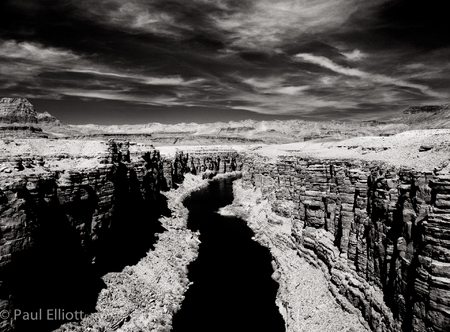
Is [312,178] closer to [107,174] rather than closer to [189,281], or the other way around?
[189,281]

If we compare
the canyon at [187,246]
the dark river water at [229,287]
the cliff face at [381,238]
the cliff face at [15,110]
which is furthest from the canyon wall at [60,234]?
the cliff face at [15,110]

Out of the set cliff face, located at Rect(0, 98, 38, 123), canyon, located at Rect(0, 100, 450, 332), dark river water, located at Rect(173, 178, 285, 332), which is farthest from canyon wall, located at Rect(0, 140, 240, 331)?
cliff face, located at Rect(0, 98, 38, 123)

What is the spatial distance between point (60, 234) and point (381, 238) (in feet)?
93.3

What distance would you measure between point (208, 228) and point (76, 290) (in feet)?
111

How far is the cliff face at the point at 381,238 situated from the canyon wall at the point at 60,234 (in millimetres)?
23777

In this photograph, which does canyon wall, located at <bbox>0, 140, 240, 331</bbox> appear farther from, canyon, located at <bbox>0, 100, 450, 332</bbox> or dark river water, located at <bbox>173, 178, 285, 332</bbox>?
dark river water, located at <bbox>173, 178, 285, 332</bbox>

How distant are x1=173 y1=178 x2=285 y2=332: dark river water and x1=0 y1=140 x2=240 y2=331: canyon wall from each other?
9194 mm

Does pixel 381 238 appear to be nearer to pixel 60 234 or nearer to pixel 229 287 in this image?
pixel 229 287

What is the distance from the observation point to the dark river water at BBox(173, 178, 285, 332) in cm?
3194

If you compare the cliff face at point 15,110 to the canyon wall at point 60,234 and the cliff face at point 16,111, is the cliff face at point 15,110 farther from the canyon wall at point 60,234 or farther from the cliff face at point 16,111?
the canyon wall at point 60,234

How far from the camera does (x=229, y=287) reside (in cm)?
3900

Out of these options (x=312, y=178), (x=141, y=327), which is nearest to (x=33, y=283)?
(x=141, y=327)

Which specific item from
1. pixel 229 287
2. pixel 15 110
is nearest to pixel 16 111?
pixel 15 110

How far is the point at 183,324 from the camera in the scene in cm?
3122
